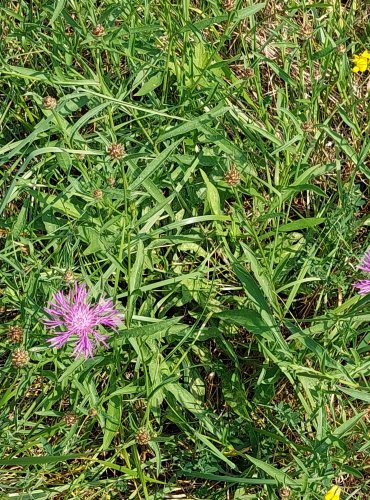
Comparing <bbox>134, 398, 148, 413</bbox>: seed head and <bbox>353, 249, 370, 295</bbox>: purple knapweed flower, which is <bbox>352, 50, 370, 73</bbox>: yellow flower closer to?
<bbox>353, 249, 370, 295</bbox>: purple knapweed flower

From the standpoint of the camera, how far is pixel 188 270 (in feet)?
7.06

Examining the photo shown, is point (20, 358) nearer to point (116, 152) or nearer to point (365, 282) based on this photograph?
point (116, 152)

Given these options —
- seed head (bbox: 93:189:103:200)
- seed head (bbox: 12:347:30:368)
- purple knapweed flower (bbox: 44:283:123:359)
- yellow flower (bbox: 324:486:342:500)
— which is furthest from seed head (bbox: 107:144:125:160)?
yellow flower (bbox: 324:486:342:500)

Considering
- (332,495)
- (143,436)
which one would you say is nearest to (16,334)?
(143,436)

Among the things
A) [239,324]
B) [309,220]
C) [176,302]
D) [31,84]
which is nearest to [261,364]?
[239,324]

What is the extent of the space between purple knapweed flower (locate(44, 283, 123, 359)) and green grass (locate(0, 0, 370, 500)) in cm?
9

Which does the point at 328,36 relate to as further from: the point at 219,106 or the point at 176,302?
the point at 176,302

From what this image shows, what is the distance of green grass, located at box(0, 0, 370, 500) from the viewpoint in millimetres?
1877

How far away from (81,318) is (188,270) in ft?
1.88

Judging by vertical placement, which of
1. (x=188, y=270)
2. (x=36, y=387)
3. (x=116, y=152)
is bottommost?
(x=36, y=387)

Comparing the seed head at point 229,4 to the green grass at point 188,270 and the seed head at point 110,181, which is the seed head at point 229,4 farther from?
the seed head at point 110,181

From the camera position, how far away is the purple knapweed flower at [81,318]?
165 cm

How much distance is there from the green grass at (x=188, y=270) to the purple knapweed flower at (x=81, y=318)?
0.31 ft

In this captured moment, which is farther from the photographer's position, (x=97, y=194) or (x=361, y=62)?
(x=361, y=62)
